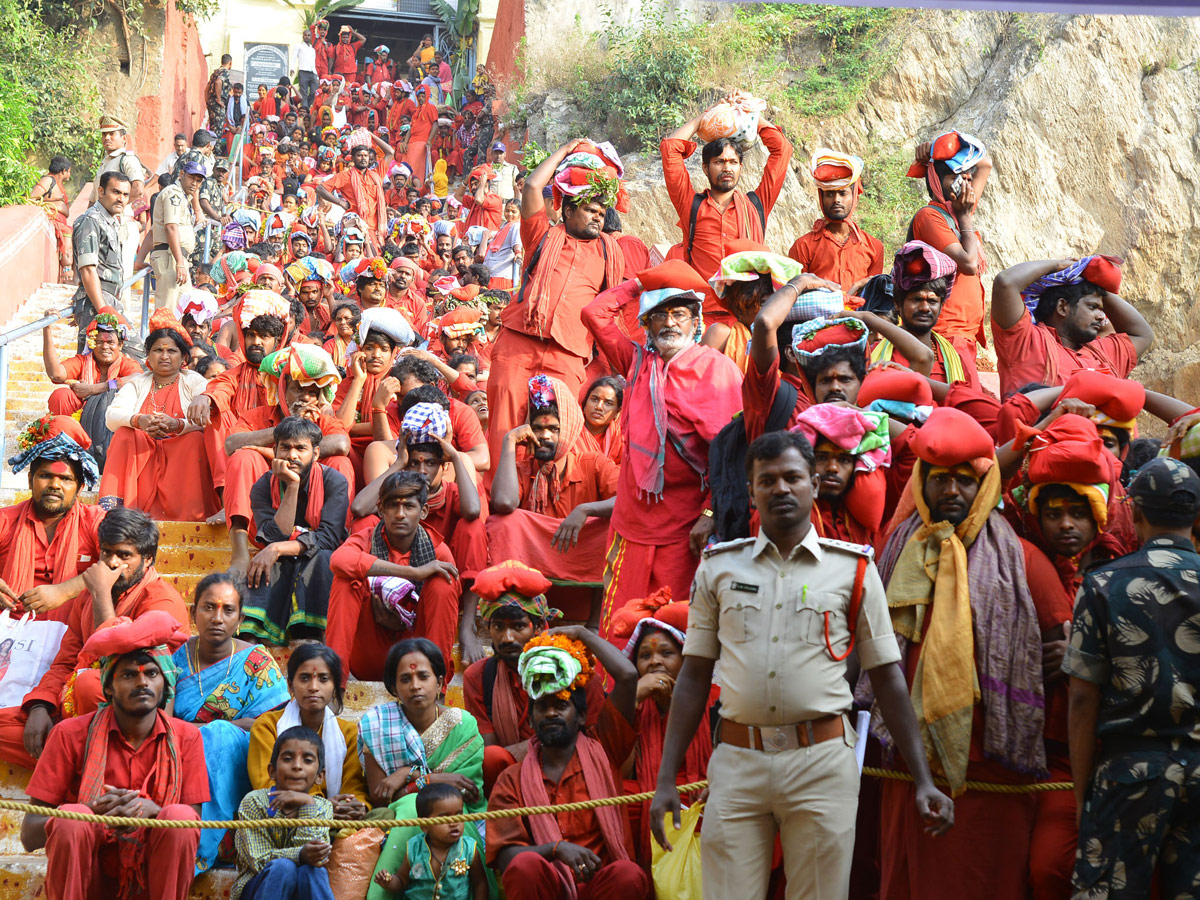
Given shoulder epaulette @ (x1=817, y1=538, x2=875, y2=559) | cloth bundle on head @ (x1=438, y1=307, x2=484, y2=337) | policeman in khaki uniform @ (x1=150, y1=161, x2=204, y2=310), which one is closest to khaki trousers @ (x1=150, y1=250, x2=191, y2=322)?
policeman in khaki uniform @ (x1=150, y1=161, x2=204, y2=310)

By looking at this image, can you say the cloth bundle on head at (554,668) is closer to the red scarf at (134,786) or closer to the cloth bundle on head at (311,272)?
the red scarf at (134,786)

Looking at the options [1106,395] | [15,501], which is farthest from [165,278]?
[1106,395]

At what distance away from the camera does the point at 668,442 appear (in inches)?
234

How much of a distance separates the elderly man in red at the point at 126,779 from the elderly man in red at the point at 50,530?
107 cm

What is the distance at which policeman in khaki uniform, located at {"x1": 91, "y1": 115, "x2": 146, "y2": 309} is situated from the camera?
41.1ft

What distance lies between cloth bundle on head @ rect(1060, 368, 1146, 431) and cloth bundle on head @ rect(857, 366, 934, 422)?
558 mm

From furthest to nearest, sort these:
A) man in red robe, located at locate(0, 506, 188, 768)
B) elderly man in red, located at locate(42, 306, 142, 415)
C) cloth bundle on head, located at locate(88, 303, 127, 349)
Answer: cloth bundle on head, located at locate(88, 303, 127, 349), elderly man in red, located at locate(42, 306, 142, 415), man in red robe, located at locate(0, 506, 188, 768)

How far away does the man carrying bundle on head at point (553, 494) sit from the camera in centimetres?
695


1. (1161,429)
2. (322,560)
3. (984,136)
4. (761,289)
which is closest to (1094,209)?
(984,136)

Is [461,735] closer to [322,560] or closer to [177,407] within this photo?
[322,560]

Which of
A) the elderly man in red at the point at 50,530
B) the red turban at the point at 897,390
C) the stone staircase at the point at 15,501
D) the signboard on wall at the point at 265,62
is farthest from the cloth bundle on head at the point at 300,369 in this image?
the signboard on wall at the point at 265,62

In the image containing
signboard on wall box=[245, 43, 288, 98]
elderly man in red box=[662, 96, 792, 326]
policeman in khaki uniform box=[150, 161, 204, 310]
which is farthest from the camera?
signboard on wall box=[245, 43, 288, 98]

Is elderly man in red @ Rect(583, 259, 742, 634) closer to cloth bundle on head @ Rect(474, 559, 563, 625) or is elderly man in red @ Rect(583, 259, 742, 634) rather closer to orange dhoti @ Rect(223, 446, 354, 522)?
cloth bundle on head @ Rect(474, 559, 563, 625)

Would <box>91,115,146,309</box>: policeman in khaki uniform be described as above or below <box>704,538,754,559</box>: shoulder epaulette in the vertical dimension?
above
